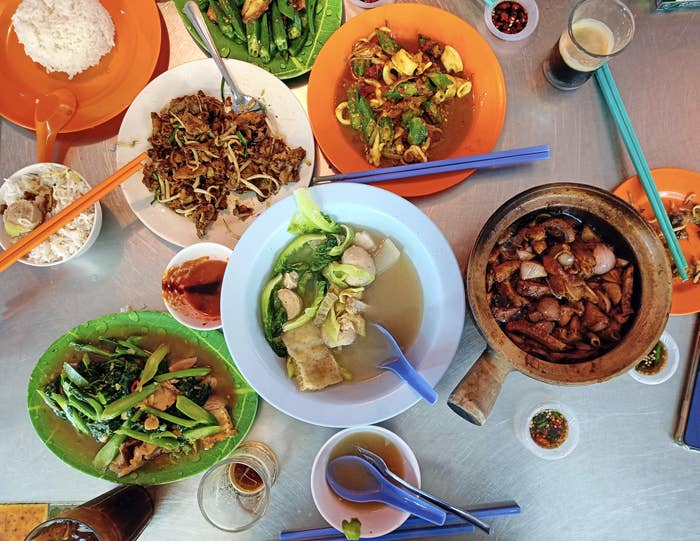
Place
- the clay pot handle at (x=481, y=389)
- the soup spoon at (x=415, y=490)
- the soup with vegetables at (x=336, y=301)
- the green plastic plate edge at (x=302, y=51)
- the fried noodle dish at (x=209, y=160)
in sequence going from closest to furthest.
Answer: the clay pot handle at (x=481, y=389), the soup with vegetables at (x=336, y=301), the soup spoon at (x=415, y=490), the fried noodle dish at (x=209, y=160), the green plastic plate edge at (x=302, y=51)

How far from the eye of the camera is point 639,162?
143 centimetres

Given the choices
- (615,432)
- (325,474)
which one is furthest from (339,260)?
(615,432)

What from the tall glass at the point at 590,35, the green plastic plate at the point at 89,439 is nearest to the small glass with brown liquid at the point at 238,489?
the green plastic plate at the point at 89,439

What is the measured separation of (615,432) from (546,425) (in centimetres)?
23

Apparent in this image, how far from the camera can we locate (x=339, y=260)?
1282 mm

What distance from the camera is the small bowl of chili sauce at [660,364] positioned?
150 cm

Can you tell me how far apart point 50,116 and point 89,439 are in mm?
1002

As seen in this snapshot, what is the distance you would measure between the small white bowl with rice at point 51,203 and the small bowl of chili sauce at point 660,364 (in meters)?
1.75

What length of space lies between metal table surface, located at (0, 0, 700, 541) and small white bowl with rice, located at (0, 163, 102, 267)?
0.47ft

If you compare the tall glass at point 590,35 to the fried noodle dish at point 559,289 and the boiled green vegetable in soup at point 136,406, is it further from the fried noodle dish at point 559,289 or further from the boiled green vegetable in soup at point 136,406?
the boiled green vegetable in soup at point 136,406

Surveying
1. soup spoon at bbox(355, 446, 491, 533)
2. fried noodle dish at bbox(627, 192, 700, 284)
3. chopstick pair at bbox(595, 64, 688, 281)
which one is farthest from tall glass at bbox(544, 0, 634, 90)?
soup spoon at bbox(355, 446, 491, 533)

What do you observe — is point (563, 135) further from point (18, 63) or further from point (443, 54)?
point (18, 63)

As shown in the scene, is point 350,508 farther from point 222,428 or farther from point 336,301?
point 336,301

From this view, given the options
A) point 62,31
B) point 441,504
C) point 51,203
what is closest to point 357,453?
point 441,504
